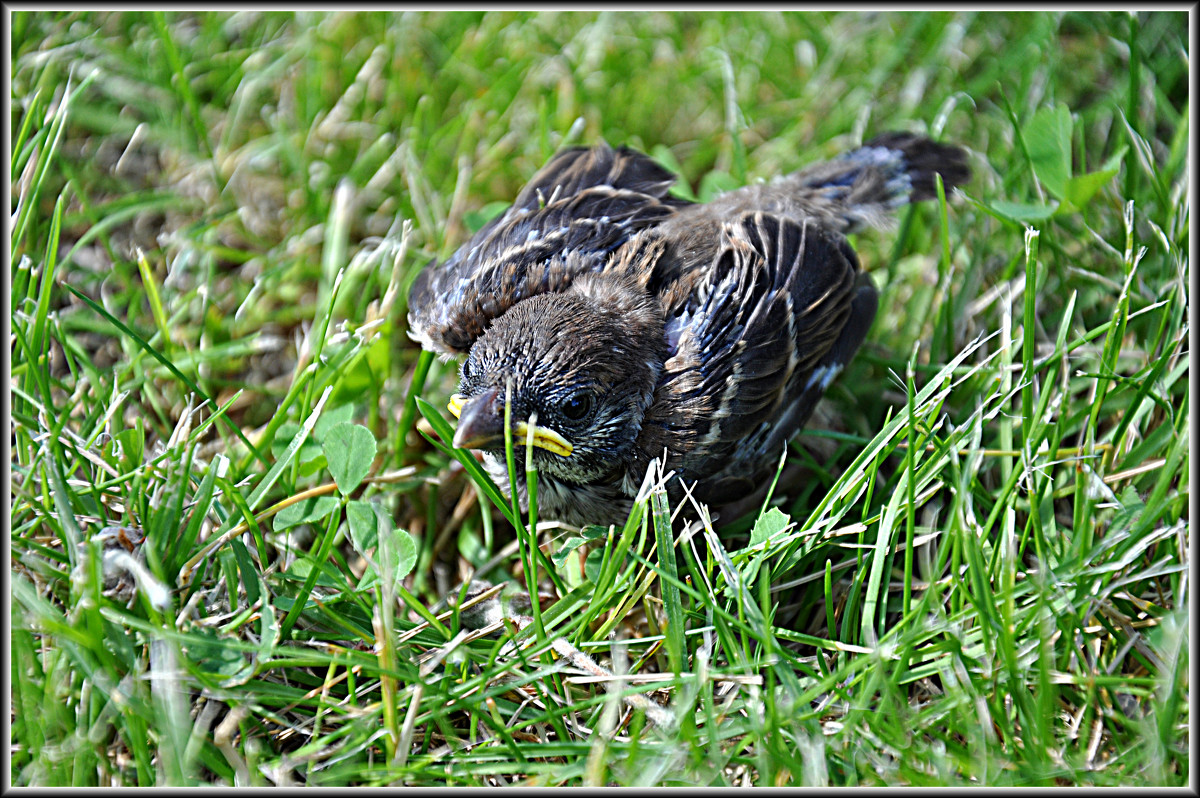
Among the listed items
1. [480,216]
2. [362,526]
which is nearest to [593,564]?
[362,526]

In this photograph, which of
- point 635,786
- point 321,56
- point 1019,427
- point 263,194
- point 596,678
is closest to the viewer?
point 635,786

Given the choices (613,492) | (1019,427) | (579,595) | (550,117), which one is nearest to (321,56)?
(550,117)

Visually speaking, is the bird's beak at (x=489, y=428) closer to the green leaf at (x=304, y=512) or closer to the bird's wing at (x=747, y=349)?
the bird's wing at (x=747, y=349)

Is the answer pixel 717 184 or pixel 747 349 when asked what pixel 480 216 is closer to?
pixel 717 184

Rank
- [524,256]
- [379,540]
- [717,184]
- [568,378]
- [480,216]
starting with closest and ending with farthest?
[379,540], [568,378], [524,256], [480,216], [717,184]

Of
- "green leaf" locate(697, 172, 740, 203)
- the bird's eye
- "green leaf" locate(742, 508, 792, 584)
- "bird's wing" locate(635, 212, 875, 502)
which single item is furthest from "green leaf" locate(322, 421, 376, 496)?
"green leaf" locate(697, 172, 740, 203)

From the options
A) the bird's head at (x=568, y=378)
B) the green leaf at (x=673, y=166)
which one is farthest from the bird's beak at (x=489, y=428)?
the green leaf at (x=673, y=166)

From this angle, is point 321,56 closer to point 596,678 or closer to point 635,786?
point 596,678
